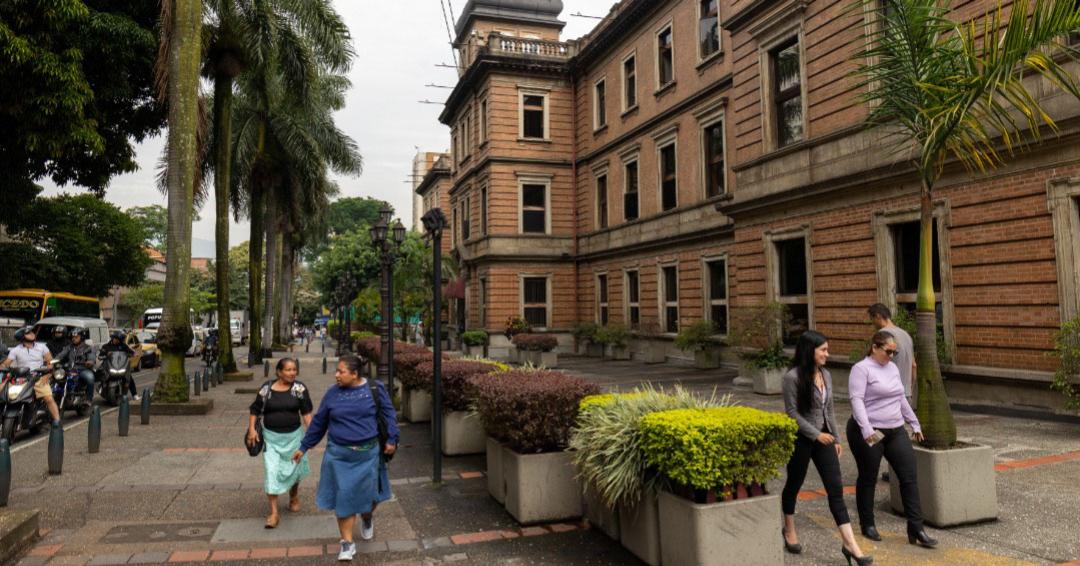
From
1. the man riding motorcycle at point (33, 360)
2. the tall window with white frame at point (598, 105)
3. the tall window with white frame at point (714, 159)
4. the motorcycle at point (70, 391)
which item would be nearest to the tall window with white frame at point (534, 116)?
the tall window with white frame at point (598, 105)

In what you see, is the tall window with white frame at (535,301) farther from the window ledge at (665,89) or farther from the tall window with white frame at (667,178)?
the window ledge at (665,89)

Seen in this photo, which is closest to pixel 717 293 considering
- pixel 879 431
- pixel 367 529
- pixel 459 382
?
pixel 459 382

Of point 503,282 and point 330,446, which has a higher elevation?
point 503,282

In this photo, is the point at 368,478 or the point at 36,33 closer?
the point at 368,478

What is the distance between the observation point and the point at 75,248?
37.3m

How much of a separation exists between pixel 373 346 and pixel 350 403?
1292 cm

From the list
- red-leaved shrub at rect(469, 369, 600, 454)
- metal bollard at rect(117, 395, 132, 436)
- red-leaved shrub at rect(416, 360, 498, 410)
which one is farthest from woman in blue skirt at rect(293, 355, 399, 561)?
metal bollard at rect(117, 395, 132, 436)

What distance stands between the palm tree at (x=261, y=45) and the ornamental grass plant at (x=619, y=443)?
49.4ft

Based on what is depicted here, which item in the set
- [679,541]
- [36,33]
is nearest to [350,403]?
[679,541]

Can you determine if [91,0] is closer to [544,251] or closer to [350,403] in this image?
[350,403]

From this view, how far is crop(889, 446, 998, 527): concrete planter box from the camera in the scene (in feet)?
18.1

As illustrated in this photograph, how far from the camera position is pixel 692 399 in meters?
5.45

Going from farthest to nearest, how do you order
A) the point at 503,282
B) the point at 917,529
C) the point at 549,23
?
the point at 549,23, the point at 503,282, the point at 917,529

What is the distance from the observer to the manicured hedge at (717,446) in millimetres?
4332
